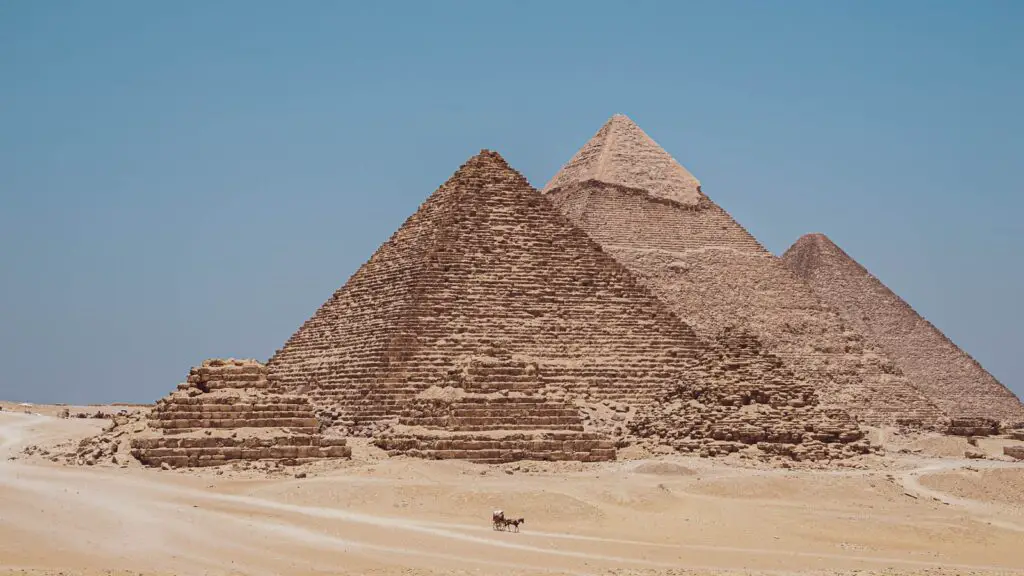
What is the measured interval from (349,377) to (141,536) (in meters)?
20.4

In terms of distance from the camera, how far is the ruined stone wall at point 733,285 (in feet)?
185

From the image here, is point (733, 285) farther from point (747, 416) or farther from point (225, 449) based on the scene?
point (225, 449)

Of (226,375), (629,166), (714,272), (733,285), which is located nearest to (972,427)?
(733,285)

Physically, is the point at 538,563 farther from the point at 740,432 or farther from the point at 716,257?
the point at 716,257

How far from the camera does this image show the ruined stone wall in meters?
56.4

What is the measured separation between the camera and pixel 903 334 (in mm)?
73125

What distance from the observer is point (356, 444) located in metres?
32.4

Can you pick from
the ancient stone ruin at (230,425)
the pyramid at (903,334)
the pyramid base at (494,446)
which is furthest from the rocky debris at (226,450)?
the pyramid at (903,334)

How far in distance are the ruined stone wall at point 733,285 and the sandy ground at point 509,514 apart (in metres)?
22.6

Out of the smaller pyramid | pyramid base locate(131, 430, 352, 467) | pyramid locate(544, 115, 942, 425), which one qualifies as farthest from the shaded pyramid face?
the smaller pyramid

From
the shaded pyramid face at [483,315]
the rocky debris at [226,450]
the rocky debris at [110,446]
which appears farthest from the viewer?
the shaded pyramid face at [483,315]

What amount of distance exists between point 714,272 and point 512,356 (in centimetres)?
2335

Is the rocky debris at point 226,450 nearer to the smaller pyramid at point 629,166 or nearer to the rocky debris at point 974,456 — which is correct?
the rocky debris at point 974,456

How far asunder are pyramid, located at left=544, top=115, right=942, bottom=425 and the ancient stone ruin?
27127 millimetres
